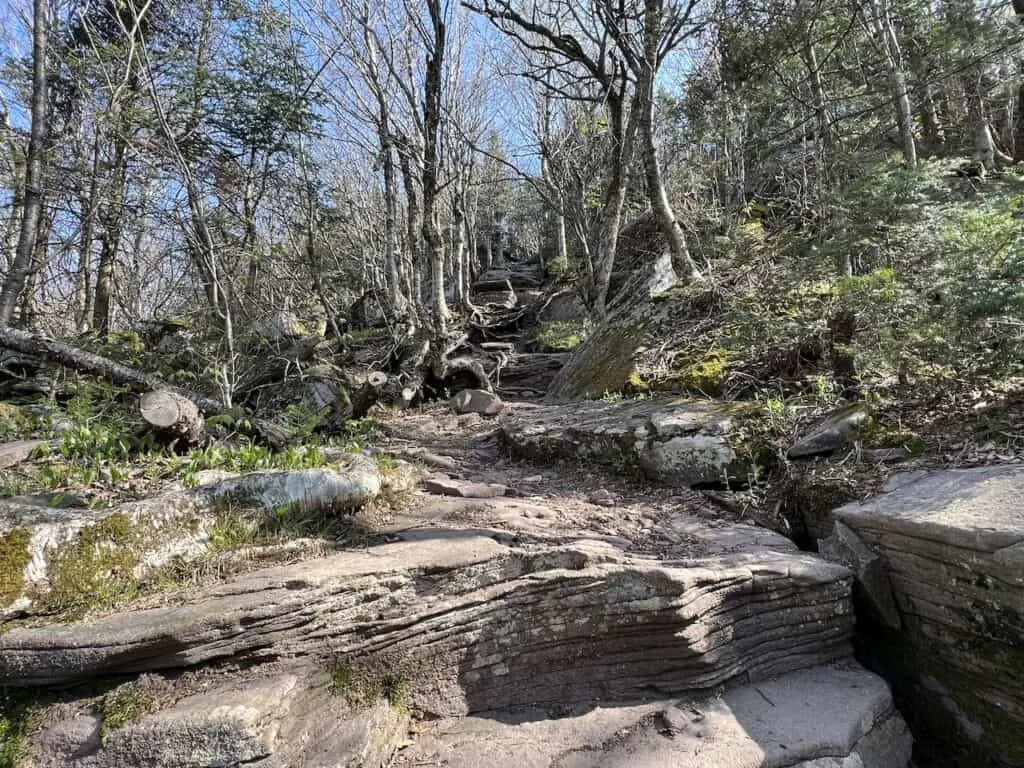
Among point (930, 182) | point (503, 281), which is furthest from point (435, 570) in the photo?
point (503, 281)

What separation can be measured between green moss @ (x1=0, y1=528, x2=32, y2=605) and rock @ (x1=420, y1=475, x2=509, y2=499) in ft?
8.04

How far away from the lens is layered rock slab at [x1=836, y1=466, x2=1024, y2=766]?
7.81 feet

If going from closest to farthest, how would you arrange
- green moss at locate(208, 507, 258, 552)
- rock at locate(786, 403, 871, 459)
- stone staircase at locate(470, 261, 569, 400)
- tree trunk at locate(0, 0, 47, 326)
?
green moss at locate(208, 507, 258, 552) → rock at locate(786, 403, 871, 459) → tree trunk at locate(0, 0, 47, 326) → stone staircase at locate(470, 261, 569, 400)

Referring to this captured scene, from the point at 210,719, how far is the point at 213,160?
10196 mm

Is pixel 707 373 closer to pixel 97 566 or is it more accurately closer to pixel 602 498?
pixel 602 498

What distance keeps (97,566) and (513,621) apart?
198cm

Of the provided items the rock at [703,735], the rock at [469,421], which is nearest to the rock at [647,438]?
the rock at [469,421]

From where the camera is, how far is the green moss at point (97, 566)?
2330mm

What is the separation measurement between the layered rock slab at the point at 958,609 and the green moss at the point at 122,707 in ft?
11.6

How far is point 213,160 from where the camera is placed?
955 centimetres

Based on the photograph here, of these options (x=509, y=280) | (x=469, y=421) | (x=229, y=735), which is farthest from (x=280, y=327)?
(x=509, y=280)

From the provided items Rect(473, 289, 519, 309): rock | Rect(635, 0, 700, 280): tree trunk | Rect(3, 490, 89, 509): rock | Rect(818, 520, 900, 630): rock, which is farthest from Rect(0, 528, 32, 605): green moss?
Rect(473, 289, 519, 309): rock

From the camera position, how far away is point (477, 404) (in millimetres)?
7621

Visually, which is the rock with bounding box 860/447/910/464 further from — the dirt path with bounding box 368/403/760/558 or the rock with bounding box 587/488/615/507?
the rock with bounding box 587/488/615/507
